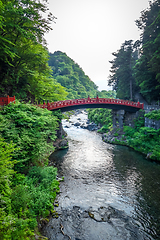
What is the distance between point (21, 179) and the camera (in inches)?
331

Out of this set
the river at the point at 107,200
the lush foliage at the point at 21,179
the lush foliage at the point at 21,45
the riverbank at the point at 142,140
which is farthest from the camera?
the riverbank at the point at 142,140

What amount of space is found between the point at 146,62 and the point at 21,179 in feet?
87.0

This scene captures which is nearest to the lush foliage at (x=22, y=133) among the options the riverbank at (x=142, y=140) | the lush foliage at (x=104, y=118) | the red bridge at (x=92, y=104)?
the red bridge at (x=92, y=104)

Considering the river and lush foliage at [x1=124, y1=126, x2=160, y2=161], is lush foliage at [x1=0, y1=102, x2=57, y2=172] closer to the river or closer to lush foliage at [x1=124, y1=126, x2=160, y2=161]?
the river

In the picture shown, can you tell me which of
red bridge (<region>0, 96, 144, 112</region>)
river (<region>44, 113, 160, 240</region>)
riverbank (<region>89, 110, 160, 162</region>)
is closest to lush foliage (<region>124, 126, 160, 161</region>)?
riverbank (<region>89, 110, 160, 162</region>)

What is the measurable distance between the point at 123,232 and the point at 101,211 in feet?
5.95

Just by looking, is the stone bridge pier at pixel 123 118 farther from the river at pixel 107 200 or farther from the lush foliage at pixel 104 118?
the river at pixel 107 200

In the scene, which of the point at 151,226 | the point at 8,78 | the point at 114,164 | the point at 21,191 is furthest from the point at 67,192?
the point at 8,78

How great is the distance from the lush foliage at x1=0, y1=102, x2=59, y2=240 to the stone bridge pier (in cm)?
2080

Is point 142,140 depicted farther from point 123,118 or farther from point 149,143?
point 123,118

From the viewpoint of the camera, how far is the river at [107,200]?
284 inches

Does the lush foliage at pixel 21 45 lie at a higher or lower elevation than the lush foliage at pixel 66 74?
lower

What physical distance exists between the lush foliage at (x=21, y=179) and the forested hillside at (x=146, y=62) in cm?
1955

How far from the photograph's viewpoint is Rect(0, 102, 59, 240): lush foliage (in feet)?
17.5
